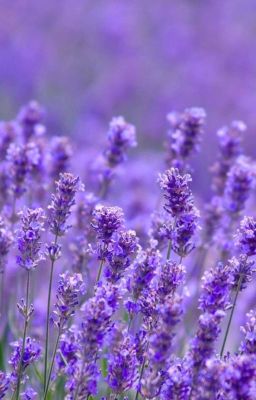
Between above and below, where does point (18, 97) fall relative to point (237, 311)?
above

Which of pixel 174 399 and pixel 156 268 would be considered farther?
→ pixel 156 268

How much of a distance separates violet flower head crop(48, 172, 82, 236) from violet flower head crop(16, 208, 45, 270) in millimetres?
77

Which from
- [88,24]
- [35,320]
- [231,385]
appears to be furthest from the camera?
[88,24]

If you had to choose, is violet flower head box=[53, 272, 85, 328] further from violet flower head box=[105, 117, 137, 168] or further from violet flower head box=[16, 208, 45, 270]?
violet flower head box=[105, 117, 137, 168]

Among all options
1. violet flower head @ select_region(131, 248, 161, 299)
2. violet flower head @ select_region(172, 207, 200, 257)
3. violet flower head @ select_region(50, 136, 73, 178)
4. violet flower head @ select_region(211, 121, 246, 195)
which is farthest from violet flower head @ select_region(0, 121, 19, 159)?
violet flower head @ select_region(131, 248, 161, 299)

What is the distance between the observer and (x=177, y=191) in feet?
6.75

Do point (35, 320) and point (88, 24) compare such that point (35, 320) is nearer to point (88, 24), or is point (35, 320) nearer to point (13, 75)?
point (13, 75)

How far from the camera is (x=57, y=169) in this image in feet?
10.6

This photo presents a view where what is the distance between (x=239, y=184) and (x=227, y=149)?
0.44 m

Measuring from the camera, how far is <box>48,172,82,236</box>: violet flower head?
2070 millimetres

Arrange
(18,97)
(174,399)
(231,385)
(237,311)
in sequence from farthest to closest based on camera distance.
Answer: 1. (18,97)
2. (237,311)
3. (174,399)
4. (231,385)

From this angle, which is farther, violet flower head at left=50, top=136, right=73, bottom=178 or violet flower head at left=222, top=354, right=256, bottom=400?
violet flower head at left=50, top=136, right=73, bottom=178

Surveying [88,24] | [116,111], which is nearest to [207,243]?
[116,111]

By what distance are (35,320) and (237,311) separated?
154cm
